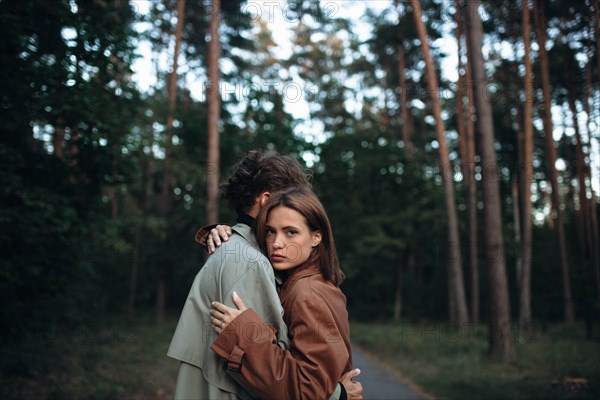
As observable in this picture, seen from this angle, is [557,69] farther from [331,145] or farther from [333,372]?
[333,372]

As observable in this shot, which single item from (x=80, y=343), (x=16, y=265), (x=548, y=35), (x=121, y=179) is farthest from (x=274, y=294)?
(x=548, y=35)

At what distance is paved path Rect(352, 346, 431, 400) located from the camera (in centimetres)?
908

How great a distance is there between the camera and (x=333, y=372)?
231cm

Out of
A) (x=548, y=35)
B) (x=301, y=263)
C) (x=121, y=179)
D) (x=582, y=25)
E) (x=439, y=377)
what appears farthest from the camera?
(x=548, y=35)

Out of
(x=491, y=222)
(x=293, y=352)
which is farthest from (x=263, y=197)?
(x=491, y=222)

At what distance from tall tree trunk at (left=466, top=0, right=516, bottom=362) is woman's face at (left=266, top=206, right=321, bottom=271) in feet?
31.1

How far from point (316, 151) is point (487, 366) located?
1517 centimetres

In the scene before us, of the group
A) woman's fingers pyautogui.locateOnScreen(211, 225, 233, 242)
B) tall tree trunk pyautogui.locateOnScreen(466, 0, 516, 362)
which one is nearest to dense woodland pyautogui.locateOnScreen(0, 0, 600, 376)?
tall tree trunk pyautogui.locateOnScreen(466, 0, 516, 362)

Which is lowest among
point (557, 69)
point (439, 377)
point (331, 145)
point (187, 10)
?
point (439, 377)

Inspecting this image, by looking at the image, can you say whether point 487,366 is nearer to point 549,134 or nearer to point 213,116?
point 213,116

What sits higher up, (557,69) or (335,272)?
(557,69)

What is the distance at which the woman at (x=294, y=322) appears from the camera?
2.23m

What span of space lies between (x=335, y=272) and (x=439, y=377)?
865cm

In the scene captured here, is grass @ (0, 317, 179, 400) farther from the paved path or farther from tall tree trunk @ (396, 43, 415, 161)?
tall tree trunk @ (396, 43, 415, 161)
